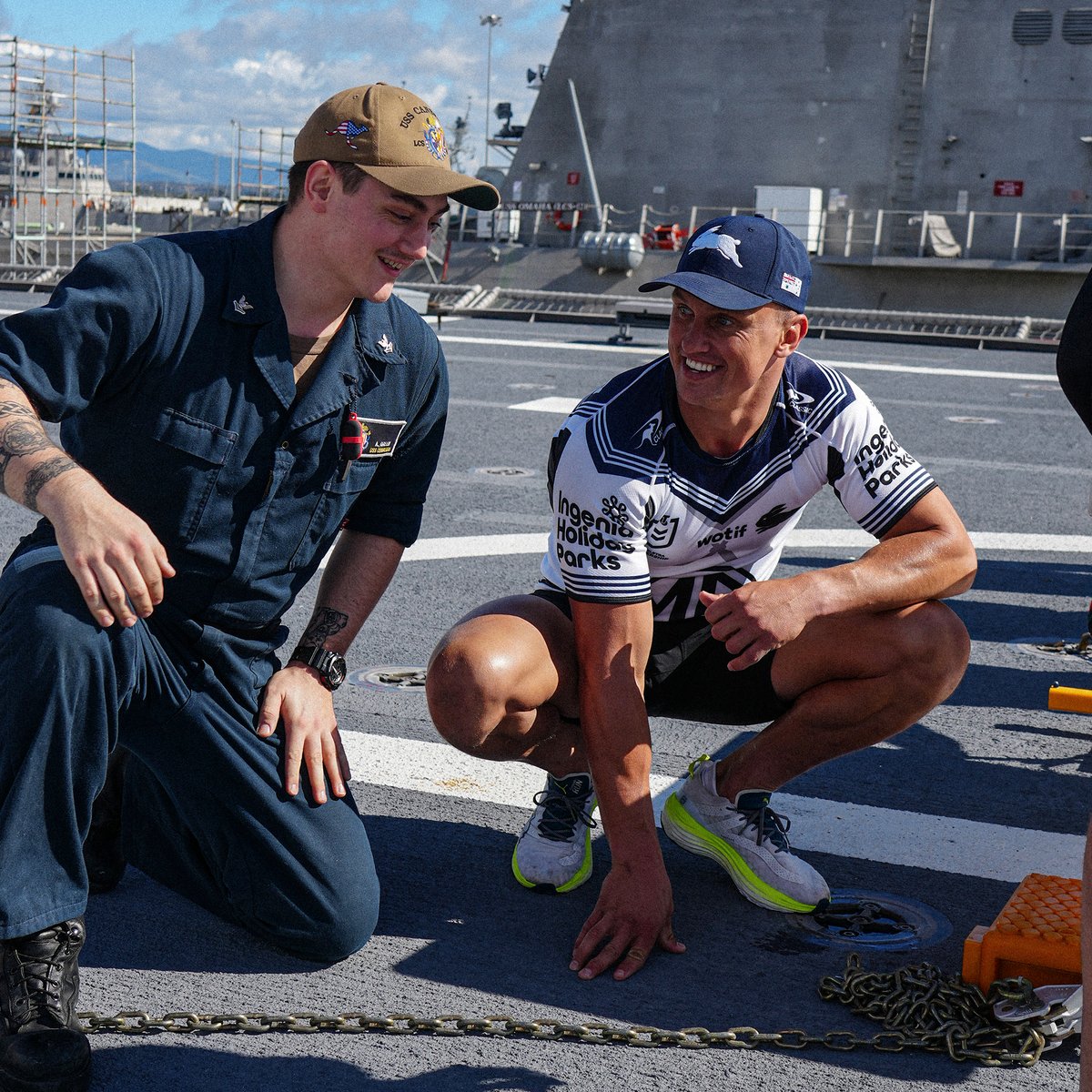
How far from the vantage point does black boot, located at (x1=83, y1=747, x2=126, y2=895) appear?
3000 millimetres

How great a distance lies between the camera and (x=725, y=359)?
297 cm

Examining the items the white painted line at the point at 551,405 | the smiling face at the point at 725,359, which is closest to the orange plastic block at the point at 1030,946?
the smiling face at the point at 725,359

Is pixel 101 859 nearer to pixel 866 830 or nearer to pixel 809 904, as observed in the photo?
pixel 809 904

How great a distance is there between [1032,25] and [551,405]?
19.8 m

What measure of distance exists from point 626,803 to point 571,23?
104 feet

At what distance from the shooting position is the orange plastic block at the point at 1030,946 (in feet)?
8.32

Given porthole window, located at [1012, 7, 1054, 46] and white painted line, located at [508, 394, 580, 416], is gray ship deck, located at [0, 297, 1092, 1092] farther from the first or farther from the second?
porthole window, located at [1012, 7, 1054, 46]

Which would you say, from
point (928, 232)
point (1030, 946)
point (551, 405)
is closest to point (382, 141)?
point (1030, 946)

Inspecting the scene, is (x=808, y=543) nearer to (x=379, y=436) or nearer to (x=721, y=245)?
(x=721, y=245)

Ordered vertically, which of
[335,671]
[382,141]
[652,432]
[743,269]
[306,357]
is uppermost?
[382,141]

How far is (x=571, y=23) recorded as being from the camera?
3189cm

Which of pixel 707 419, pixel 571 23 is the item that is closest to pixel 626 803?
pixel 707 419

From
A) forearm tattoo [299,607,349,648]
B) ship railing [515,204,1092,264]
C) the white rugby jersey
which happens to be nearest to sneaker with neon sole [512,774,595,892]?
the white rugby jersey

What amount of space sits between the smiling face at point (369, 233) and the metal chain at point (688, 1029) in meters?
1.45
